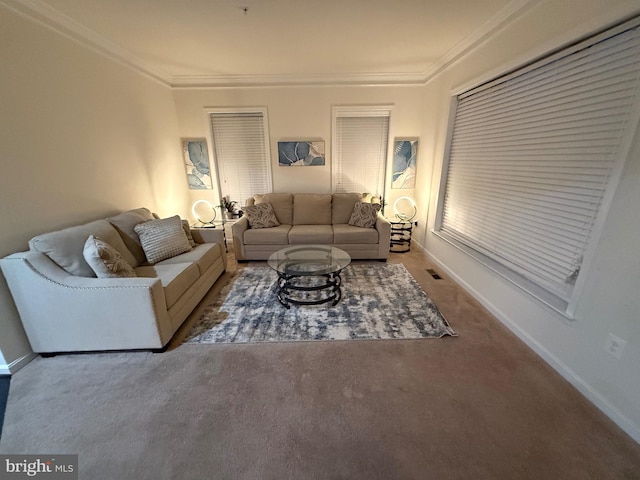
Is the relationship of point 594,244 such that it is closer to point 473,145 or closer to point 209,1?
point 473,145

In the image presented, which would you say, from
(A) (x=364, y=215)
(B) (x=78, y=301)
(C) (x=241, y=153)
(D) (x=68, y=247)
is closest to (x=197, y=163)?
(C) (x=241, y=153)

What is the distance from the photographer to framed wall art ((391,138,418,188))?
13.4 ft

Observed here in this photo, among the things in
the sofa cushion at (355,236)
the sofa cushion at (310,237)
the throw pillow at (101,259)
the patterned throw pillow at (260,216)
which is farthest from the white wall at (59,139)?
the sofa cushion at (355,236)

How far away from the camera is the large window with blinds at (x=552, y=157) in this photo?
1.41m

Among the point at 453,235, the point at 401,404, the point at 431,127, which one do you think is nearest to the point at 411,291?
the point at 453,235

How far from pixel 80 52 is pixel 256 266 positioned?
9.06ft

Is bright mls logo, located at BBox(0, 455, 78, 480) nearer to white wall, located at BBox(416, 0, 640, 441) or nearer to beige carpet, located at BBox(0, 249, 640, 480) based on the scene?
beige carpet, located at BBox(0, 249, 640, 480)

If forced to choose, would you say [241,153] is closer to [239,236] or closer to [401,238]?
[239,236]

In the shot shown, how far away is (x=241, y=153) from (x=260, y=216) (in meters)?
1.29

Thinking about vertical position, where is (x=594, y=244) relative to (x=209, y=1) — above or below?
below

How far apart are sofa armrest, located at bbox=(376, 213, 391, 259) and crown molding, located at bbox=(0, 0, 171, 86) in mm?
3607

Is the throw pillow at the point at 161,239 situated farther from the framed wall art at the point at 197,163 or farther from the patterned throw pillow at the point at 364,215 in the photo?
the patterned throw pillow at the point at 364,215

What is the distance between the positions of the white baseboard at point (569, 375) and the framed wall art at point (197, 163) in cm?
425

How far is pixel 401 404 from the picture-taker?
1469mm
